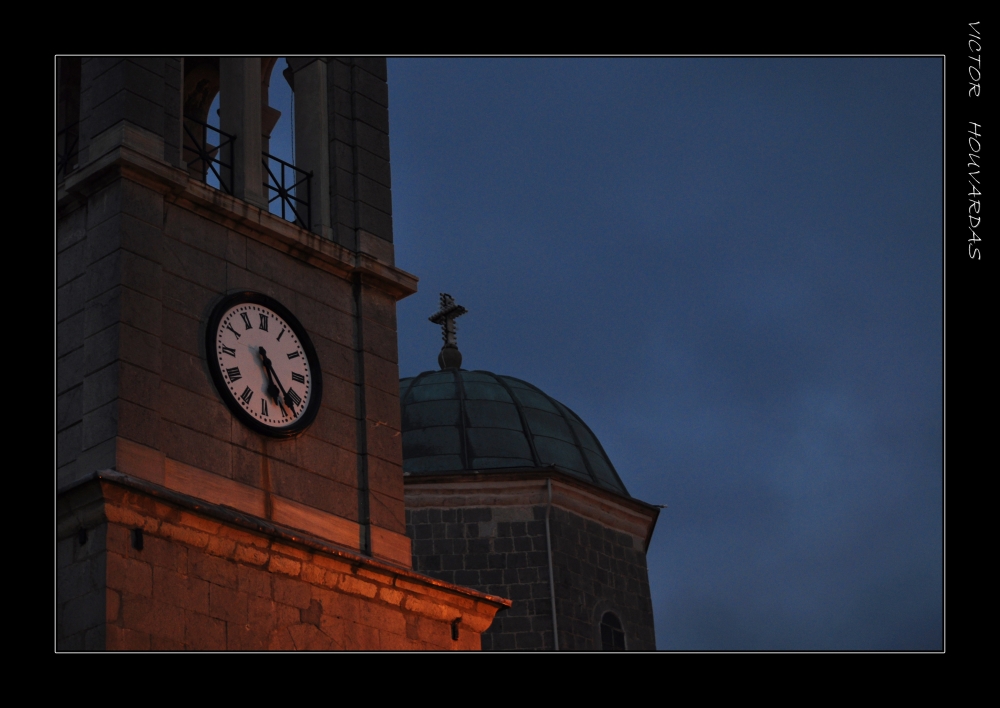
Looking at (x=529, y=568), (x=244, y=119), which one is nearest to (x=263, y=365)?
(x=244, y=119)

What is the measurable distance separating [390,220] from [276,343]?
2.64 m

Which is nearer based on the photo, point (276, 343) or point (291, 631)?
point (291, 631)

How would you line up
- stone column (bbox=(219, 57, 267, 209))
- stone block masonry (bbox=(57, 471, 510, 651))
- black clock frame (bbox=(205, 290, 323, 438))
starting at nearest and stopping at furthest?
stone block masonry (bbox=(57, 471, 510, 651)), black clock frame (bbox=(205, 290, 323, 438)), stone column (bbox=(219, 57, 267, 209))

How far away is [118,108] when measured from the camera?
1995 centimetres

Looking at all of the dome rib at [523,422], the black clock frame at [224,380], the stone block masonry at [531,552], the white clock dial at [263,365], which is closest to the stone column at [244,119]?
the black clock frame at [224,380]

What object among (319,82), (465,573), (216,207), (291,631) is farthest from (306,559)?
(465,573)

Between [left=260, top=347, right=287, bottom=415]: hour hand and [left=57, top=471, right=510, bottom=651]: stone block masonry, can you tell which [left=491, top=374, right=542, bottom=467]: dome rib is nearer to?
[left=57, top=471, right=510, bottom=651]: stone block masonry

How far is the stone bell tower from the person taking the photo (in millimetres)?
17812

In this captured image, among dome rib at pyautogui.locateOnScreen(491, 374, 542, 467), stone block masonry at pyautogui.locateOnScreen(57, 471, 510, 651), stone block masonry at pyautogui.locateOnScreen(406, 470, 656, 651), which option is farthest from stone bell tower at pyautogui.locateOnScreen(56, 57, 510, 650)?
dome rib at pyautogui.locateOnScreen(491, 374, 542, 467)

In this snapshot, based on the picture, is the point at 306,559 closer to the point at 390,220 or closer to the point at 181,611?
the point at 181,611

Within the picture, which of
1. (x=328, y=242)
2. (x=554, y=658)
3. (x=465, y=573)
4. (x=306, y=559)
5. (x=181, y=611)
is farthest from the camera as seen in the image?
(x=465, y=573)

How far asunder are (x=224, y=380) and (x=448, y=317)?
12.8m

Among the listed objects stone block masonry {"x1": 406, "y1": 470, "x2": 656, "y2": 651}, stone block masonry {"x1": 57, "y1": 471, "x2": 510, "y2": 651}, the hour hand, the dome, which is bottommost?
stone block masonry {"x1": 57, "y1": 471, "x2": 510, "y2": 651}

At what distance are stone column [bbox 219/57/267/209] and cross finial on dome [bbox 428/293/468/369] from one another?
10193mm
